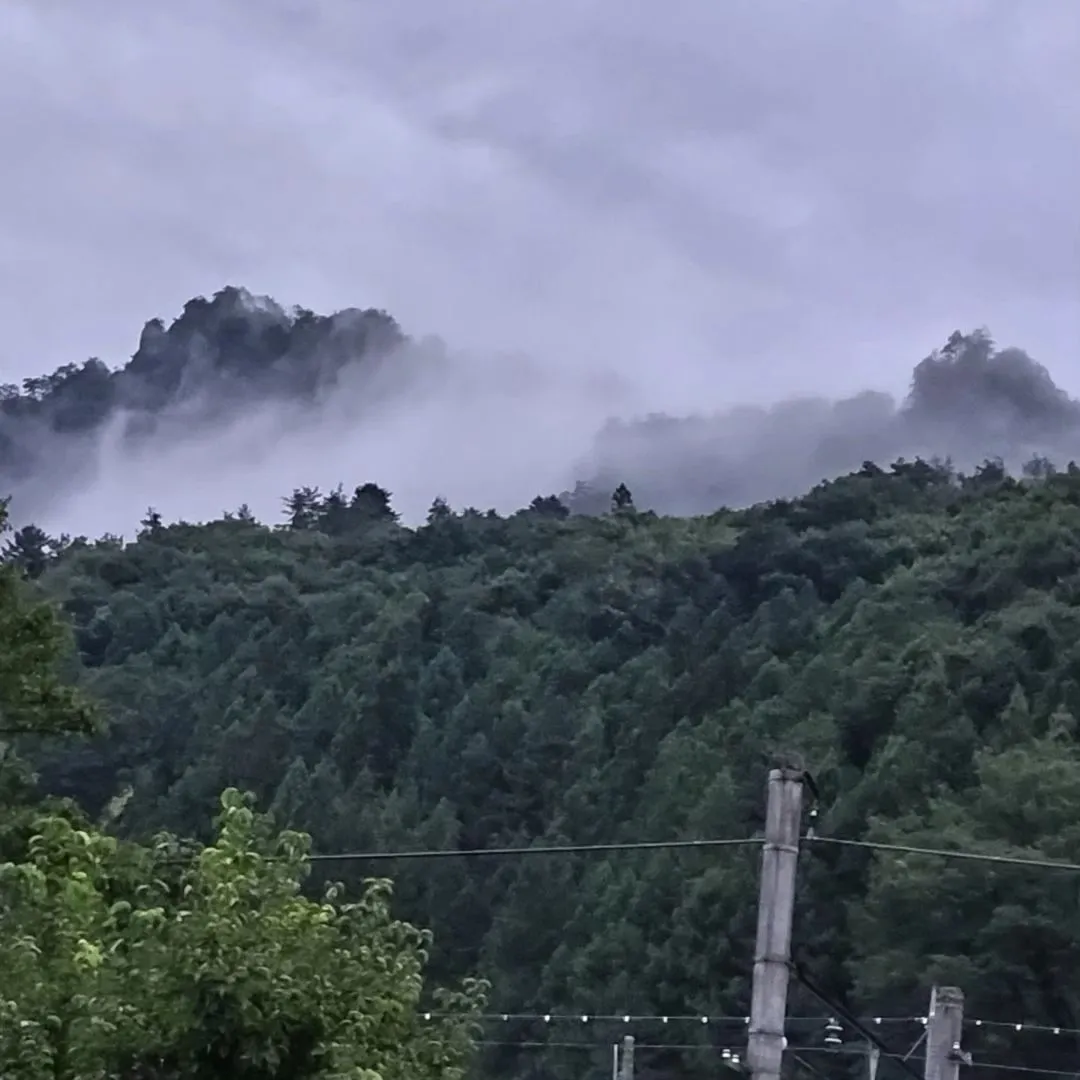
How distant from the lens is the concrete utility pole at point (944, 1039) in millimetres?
18469

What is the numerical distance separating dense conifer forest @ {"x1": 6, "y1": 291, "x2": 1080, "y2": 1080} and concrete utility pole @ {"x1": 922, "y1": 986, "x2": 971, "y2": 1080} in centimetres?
597

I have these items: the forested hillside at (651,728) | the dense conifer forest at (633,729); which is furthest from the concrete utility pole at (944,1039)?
the forested hillside at (651,728)

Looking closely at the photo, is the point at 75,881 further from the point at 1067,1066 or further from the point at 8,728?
the point at 1067,1066

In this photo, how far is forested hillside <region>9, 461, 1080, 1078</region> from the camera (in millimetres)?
59438

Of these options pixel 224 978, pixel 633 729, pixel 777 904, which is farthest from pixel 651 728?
pixel 224 978

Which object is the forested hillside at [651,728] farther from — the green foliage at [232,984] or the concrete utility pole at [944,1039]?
the green foliage at [232,984]

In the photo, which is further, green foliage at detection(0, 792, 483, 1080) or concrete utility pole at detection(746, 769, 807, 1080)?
concrete utility pole at detection(746, 769, 807, 1080)

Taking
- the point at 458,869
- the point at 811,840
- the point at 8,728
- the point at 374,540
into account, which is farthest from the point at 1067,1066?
the point at 374,540

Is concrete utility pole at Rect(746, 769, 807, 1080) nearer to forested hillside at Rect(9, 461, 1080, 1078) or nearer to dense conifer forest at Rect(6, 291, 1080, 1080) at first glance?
dense conifer forest at Rect(6, 291, 1080, 1080)

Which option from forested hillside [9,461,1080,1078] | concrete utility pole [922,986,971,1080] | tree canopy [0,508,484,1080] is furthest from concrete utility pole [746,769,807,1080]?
forested hillside [9,461,1080,1078]

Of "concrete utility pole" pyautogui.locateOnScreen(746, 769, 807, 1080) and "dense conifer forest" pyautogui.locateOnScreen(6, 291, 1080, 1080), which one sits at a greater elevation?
"dense conifer forest" pyautogui.locateOnScreen(6, 291, 1080, 1080)

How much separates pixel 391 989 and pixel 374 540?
351ft

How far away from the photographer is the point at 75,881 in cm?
1351

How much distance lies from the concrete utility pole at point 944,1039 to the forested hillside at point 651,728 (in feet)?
89.4
